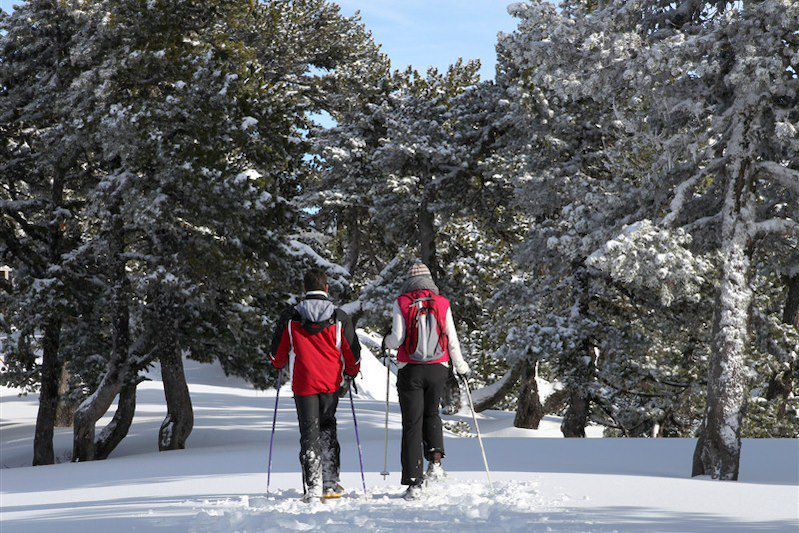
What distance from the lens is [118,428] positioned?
699 inches

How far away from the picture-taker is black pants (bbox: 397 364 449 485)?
24.1 ft

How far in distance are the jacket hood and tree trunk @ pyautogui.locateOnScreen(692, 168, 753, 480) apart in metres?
5.04

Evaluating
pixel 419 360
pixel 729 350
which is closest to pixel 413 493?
pixel 419 360

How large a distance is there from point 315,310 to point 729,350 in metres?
5.38

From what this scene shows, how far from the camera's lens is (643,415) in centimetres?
2294

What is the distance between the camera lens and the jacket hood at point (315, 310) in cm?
750

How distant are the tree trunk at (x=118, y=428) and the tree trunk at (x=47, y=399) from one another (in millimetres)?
980

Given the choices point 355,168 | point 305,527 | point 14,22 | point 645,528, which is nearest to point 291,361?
point 305,527

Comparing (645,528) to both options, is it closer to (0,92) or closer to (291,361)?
(291,361)

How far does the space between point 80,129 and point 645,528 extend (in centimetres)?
1279

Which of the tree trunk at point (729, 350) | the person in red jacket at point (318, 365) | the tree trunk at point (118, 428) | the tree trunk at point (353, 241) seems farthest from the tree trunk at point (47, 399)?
the tree trunk at point (729, 350)

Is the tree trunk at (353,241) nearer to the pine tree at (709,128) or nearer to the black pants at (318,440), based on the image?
the pine tree at (709,128)

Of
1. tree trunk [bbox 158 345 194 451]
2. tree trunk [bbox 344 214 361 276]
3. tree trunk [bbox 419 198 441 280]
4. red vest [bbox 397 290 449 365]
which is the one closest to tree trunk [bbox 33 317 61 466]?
tree trunk [bbox 158 345 194 451]

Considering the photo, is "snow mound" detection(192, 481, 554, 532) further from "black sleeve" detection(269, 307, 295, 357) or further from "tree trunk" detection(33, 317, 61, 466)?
"tree trunk" detection(33, 317, 61, 466)
